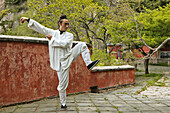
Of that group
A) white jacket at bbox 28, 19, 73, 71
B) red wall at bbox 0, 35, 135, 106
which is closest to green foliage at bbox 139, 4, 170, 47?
red wall at bbox 0, 35, 135, 106

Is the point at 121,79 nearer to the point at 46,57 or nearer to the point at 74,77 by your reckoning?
the point at 74,77

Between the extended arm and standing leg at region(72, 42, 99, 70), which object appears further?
the extended arm

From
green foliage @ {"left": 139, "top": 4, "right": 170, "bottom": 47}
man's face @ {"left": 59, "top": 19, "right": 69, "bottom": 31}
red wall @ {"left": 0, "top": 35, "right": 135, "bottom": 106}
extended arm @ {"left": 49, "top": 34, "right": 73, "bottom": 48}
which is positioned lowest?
red wall @ {"left": 0, "top": 35, "right": 135, "bottom": 106}

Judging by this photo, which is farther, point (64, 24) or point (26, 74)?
point (26, 74)

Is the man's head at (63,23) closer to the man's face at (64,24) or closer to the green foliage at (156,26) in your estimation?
the man's face at (64,24)

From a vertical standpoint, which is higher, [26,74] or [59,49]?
[59,49]

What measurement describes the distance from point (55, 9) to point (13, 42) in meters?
11.9

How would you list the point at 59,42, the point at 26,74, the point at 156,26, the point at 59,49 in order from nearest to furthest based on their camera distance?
the point at 59,42, the point at 59,49, the point at 26,74, the point at 156,26

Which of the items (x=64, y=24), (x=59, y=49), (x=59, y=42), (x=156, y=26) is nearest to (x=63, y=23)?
(x=64, y=24)

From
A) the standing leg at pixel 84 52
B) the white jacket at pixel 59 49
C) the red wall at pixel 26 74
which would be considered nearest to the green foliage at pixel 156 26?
the red wall at pixel 26 74

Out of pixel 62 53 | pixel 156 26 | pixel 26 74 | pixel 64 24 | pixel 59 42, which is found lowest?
pixel 26 74

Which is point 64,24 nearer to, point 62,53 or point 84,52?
point 62,53

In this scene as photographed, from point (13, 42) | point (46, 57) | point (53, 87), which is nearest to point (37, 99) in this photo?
point (53, 87)

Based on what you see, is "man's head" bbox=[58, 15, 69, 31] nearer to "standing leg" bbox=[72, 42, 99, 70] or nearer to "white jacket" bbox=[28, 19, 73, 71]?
"white jacket" bbox=[28, 19, 73, 71]
